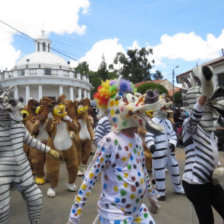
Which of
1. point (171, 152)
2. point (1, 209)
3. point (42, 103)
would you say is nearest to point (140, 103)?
point (1, 209)

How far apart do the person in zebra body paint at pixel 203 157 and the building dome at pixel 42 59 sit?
37495 millimetres

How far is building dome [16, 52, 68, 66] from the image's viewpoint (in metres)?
38.3

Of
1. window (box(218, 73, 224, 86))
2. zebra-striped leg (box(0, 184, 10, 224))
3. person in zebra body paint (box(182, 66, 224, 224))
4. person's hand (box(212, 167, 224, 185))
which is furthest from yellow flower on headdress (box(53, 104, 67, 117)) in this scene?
window (box(218, 73, 224, 86))

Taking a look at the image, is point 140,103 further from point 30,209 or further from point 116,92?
point 30,209

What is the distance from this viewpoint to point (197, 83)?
2.88 meters

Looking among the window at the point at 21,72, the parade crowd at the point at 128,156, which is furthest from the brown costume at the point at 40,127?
the window at the point at 21,72

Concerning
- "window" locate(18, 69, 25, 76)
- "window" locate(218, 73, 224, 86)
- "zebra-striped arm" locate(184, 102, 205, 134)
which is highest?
"window" locate(18, 69, 25, 76)

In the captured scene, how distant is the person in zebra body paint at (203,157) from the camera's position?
8.21 ft

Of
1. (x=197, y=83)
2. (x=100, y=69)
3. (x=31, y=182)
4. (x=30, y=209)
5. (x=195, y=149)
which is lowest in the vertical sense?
(x=30, y=209)

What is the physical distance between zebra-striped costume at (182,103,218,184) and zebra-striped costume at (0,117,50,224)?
5.69 feet

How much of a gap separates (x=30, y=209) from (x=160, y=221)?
1.81m

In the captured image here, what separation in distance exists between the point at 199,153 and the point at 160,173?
205 cm

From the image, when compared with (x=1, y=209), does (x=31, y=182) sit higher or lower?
higher

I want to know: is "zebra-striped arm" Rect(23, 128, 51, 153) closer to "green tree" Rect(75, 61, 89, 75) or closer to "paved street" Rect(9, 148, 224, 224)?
"paved street" Rect(9, 148, 224, 224)
